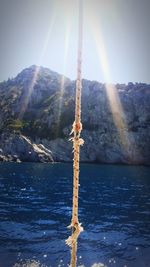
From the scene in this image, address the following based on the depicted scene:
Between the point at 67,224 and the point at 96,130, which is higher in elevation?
the point at 96,130

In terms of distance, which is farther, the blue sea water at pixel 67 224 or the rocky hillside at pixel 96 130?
the rocky hillside at pixel 96 130

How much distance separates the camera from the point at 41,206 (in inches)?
1970

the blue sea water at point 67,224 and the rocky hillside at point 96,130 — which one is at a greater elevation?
the rocky hillside at point 96,130

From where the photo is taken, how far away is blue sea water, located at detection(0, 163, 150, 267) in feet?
92.4

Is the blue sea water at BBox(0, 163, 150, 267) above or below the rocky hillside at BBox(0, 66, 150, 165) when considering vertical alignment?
below

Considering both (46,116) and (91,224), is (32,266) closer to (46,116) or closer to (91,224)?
(91,224)

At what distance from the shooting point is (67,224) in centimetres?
4012

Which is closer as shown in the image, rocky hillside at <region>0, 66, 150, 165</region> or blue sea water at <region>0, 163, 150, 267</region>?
blue sea water at <region>0, 163, 150, 267</region>

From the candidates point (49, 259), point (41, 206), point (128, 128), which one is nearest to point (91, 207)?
point (41, 206)

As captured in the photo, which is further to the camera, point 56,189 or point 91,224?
point 56,189

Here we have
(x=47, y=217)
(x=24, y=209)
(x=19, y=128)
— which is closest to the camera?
(x=47, y=217)

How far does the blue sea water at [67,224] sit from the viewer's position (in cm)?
2815

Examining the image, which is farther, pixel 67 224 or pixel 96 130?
pixel 96 130

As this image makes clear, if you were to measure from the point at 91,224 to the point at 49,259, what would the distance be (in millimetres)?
12913
